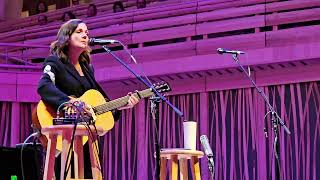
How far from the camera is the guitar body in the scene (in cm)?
350

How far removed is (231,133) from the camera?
6691 mm

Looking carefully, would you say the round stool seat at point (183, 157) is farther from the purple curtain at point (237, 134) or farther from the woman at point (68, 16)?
the woman at point (68, 16)

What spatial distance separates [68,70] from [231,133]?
3374mm

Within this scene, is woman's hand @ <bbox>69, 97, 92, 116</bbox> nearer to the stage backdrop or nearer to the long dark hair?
the long dark hair

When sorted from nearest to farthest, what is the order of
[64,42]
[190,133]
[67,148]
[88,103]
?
[67,148] → [88,103] → [64,42] → [190,133]

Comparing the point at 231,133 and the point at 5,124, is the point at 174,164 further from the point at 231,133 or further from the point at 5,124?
the point at 5,124

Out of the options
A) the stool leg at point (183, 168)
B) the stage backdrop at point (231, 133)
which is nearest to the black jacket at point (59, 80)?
the stool leg at point (183, 168)

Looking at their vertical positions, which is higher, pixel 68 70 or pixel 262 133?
pixel 68 70

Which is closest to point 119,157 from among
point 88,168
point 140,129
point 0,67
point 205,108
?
point 140,129

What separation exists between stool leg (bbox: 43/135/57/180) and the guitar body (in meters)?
0.11

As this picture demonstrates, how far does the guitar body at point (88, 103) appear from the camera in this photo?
3.50 meters

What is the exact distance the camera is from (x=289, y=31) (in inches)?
252

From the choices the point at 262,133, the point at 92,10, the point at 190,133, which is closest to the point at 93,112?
the point at 190,133

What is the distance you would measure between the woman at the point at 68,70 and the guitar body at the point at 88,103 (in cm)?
5
